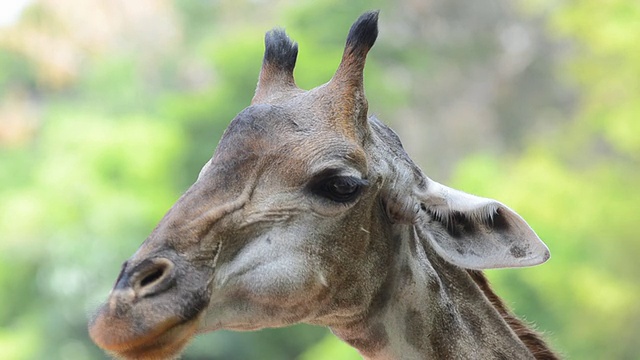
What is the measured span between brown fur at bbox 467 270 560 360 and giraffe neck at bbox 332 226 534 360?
255mm

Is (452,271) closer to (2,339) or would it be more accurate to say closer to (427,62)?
(2,339)

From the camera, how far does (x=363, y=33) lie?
3.55m

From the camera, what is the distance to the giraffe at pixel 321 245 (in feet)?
9.72

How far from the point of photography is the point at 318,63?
19.6 metres

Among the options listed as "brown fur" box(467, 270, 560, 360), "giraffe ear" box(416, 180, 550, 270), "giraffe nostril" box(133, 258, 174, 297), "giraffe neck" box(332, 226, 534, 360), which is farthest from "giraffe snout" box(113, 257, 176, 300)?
"brown fur" box(467, 270, 560, 360)

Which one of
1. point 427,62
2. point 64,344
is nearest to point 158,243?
point 64,344

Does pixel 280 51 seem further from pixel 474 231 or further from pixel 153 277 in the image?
pixel 153 277

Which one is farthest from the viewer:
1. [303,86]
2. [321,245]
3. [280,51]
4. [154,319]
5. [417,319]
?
[303,86]

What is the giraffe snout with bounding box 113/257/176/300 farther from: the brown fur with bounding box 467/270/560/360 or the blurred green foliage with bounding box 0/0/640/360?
the blurred green foliage with bounding box 0/0/640/360

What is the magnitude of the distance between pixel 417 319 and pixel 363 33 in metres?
1.06

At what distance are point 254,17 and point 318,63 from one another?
16020 millimetres

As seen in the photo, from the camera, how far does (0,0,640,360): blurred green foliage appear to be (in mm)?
16750

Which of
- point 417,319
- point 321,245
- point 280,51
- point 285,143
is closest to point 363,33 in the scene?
point 280,51

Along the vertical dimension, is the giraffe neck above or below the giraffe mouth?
below
